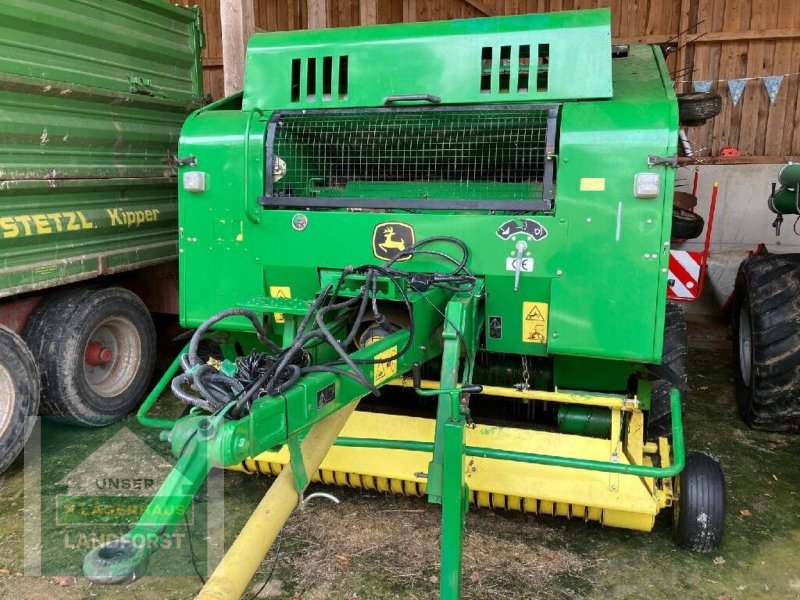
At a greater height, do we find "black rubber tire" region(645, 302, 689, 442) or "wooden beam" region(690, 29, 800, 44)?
"wooden beam" region(690, 29, 800, 44)

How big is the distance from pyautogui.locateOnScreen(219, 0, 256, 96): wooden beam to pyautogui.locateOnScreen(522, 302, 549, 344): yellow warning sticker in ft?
8.93

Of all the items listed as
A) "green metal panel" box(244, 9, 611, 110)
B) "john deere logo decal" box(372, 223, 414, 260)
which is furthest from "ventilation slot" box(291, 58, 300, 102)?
"john deere logo decal" box(372, 223, 414, 260)

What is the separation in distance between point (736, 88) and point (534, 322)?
5.78m

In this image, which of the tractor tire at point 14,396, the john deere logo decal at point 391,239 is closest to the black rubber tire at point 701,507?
the john deere logo decal at point 391,239

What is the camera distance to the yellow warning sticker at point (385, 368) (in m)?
2.20

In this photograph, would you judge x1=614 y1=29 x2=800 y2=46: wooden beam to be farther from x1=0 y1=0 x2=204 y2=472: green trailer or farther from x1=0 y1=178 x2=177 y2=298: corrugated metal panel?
x1=0 y1=178 x2=177 y2=298: corrugated metal panel

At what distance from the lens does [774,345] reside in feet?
12.9

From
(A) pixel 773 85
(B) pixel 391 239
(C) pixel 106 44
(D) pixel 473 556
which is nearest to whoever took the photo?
(D) pixel 473 556

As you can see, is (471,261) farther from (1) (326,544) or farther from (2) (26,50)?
(2) (26,50)

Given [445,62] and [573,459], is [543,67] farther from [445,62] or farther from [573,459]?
[573,459]

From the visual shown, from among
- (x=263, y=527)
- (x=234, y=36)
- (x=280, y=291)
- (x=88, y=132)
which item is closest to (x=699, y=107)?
(x=280, y=291)

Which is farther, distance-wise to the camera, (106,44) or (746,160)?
(746,160)

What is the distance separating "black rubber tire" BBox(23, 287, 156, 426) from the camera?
12.9 ft

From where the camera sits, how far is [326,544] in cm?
298
